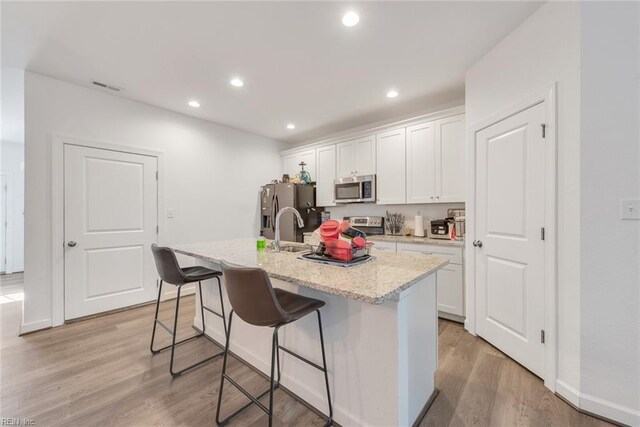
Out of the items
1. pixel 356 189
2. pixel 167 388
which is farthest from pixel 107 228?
pixel 356 189

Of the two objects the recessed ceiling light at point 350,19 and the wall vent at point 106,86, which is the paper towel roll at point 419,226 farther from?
the wall vent at point 106,86

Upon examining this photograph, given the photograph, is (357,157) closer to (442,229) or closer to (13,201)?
(442,229)

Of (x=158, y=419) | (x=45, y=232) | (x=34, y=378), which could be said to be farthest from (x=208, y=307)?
(x=45, y=232)

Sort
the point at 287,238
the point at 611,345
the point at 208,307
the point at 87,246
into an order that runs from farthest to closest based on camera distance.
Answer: the point at 287,238 → the point at 87,246 → the point at 208,307 → the point at 611,345

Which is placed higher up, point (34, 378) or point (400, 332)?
point (400, 332)

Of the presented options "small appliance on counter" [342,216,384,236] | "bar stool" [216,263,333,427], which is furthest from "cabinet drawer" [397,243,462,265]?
"bar stool" [216,263,333,427]

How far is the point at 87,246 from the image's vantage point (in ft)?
9.92

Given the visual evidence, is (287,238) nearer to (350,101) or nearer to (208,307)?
(208,307)

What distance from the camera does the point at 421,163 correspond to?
10.9 ft

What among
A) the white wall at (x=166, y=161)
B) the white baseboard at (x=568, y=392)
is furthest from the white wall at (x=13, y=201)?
the white baseboard at (x=568, y=392)

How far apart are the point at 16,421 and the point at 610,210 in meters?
3.65

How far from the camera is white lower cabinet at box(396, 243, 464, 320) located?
2.81m

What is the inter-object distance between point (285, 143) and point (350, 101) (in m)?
2.19

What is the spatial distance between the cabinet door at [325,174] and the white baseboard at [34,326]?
3569 mm
